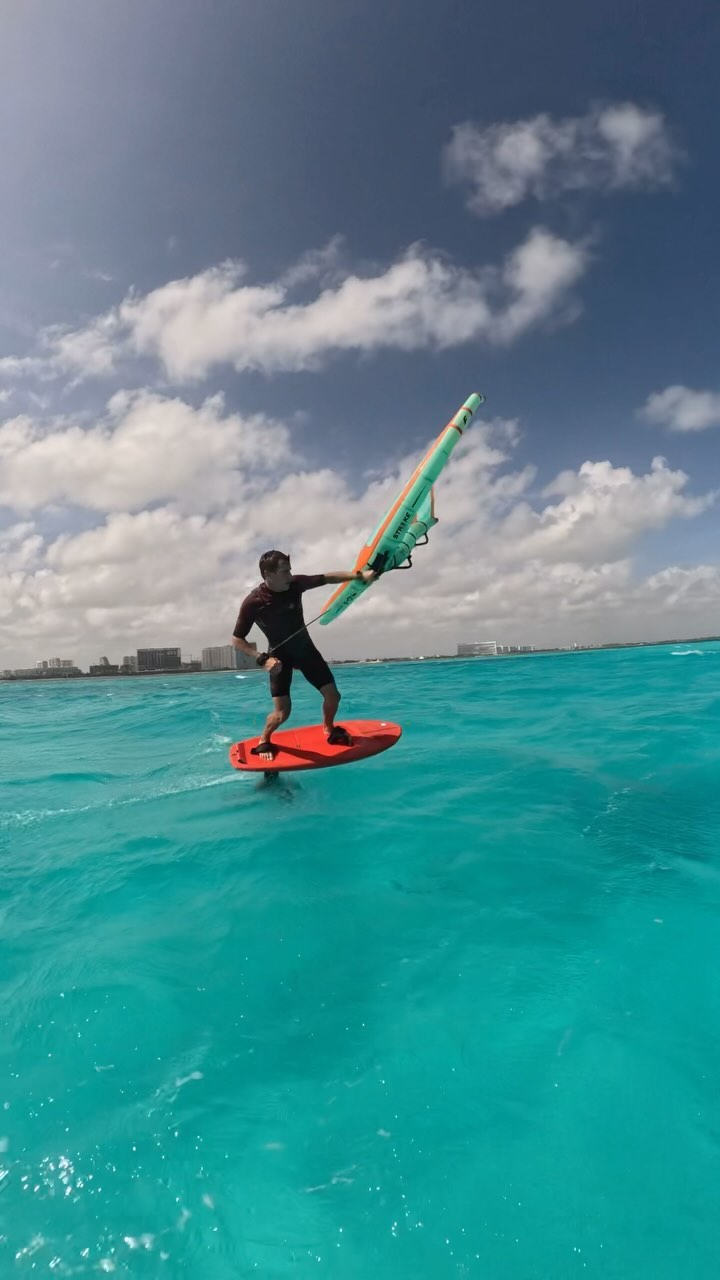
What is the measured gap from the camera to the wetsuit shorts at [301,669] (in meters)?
8.15

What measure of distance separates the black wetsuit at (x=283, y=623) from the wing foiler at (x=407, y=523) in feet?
3.20

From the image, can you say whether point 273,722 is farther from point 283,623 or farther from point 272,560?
point 272,560

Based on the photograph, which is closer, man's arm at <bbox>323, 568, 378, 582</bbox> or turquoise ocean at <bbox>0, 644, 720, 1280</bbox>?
turquoise ocean at <bbox>0, 644, 720, 1280</bbox>

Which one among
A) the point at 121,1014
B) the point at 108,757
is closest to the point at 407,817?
the point at 121,1014

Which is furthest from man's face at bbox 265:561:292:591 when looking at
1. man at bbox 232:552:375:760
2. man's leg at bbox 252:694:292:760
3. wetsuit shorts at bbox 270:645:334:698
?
man's leg at bbox 252:694:292:760

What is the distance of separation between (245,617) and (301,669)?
3.91ft

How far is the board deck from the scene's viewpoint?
8500 mm

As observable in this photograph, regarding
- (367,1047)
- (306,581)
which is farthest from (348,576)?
(367,1047)

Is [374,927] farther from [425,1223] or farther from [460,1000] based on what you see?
[425,1223]

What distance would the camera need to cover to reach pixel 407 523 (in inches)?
349

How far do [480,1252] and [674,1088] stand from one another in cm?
132

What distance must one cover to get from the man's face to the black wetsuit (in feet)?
0.31

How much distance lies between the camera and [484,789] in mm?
8250

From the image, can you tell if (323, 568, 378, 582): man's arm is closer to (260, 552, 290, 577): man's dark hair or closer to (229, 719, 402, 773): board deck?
(260, 552, 290, 577): man's dark hair
